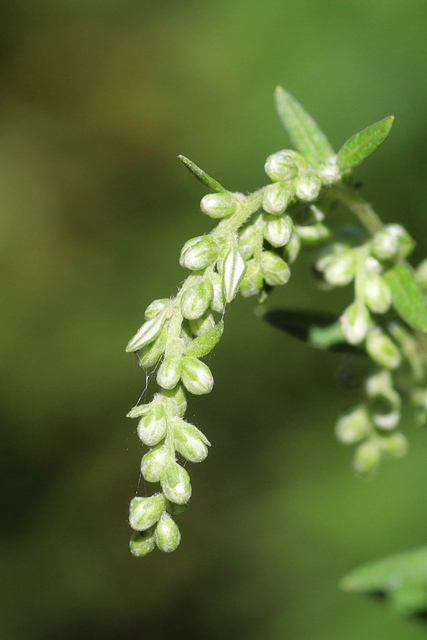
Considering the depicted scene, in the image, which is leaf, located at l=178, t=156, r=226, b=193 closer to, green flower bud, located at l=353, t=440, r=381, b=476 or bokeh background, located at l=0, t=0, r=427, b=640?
green flower bud, located at l=353, t=440, r=381, b=476

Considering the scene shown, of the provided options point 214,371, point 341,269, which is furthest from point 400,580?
point 214,371

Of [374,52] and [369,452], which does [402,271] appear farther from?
[374,52]

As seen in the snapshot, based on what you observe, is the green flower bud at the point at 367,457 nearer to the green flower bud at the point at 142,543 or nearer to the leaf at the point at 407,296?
the leaf at the point at 407,296

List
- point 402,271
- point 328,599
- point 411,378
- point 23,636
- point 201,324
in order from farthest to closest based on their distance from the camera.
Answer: point 23,636 < point 328,599 < point 411,378 < point 402,271 < point 201,324

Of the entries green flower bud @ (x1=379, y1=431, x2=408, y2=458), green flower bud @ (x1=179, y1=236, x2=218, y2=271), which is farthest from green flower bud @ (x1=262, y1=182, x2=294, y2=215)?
green flower bud @ (x1=379, y1=431, x2=408, y2=458)

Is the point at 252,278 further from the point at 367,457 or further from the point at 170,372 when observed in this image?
the point at 367,457

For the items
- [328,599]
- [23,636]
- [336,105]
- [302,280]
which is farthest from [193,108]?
[23,636]

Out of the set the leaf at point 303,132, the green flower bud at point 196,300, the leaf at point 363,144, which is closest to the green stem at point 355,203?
the leaf at point 363,144
